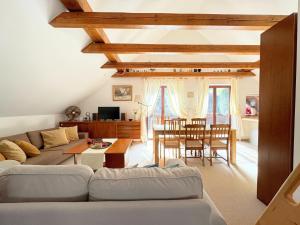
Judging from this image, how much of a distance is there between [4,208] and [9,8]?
1.92 m

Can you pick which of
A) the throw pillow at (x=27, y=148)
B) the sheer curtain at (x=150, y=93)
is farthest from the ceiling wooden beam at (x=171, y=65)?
the throw pillow at (x=27, y=148)

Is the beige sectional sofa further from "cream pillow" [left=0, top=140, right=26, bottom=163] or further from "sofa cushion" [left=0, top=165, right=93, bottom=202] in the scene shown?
"sofa cushion" [left=0, top=165, right=93, bottom=202]

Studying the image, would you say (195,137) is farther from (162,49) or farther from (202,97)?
(202,97)

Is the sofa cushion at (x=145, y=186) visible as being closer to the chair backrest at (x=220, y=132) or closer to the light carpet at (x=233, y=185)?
the light carpet at (x=233, y=185)

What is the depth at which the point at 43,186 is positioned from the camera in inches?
44.5

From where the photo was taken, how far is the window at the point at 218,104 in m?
6.61

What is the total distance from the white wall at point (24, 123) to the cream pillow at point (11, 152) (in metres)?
1.00

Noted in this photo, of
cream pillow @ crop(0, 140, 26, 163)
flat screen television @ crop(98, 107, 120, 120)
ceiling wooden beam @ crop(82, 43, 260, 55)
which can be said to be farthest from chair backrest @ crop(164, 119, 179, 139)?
cream pillow @ crop(0, 140, 26, 163)

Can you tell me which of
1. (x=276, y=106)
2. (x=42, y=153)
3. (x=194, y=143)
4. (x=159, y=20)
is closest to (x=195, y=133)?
(x=194, y=143)

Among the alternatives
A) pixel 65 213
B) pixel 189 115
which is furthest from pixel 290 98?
pixel 189 115

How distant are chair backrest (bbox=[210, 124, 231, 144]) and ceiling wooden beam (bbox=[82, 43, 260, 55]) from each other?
1.50 m

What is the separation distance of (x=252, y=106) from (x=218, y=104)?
108cm

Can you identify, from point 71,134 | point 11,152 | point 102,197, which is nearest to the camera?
point 102,197

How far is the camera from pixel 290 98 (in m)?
2.01
